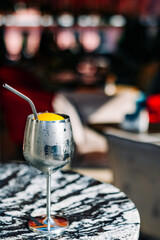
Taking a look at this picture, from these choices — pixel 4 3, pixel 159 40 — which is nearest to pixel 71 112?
pixel 4 3

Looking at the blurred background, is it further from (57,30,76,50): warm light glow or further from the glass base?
the glass base

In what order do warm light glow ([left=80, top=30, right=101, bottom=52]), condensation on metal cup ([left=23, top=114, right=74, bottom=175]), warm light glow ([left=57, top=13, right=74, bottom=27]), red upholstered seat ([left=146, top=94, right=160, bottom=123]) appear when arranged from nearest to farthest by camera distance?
1. condensation on metal cup ([left=23, top=114, right=74, bottom=175])
2. red upholstered seat ([left=146, top=94, right=160, bottom=123])
3. warm light glow ([left=57, top=13, right=74, bottom=27])
4. warm light glow ([left=80, top=30, right=101, bottom=52])

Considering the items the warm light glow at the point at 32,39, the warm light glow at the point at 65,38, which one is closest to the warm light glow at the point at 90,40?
the warm light glow at the point at 65,38

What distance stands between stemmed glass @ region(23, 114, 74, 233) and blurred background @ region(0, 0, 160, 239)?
1.16m

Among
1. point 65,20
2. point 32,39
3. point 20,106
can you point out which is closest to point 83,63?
point 65,20

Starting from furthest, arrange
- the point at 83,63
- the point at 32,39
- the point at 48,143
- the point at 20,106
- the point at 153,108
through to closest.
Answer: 1. the point at 32,39
2. the point at 83,63
3. the point at 153,108
4. the point at 20,106
5. the point at 48,143

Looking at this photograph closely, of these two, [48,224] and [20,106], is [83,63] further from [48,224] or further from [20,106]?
[48,224]

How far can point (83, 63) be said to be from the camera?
9.31 m

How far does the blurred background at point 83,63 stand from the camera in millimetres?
2488

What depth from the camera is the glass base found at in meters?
0.80

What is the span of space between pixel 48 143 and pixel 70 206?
0.76ft

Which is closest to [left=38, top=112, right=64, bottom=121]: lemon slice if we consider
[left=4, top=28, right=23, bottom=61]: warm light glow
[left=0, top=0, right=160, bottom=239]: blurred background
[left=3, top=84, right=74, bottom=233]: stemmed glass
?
[left=3, top=84, right=74, bottom=233]: stemmed glass

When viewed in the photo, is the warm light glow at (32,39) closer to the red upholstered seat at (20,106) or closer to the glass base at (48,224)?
the red upholstered seat at (20,106)

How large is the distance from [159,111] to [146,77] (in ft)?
12.4
